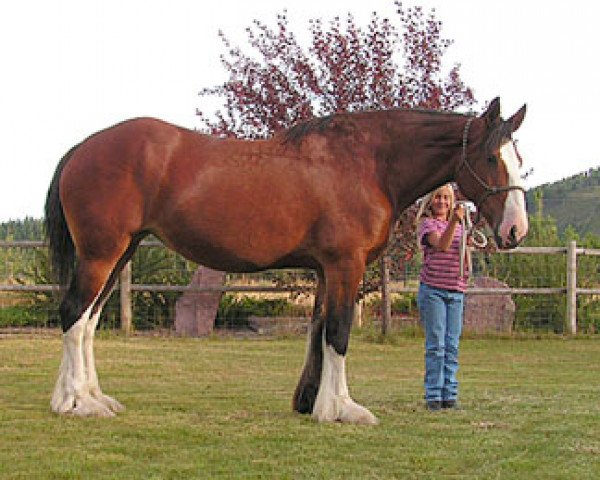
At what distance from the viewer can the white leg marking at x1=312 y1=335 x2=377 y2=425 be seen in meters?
5.27

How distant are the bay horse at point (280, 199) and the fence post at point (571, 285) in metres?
8.24

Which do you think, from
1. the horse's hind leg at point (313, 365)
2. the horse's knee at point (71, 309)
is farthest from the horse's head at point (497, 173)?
the horse's knee at point (71, 309)

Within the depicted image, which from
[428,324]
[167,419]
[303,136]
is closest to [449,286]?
[428,324]

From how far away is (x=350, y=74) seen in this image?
1208 cm

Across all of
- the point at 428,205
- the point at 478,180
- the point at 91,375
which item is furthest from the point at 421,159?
the point at 91,375

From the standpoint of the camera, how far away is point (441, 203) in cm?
604

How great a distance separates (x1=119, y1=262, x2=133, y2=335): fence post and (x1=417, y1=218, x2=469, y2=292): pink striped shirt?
7413 mm

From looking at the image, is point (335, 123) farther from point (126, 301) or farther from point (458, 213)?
point (126, 301)

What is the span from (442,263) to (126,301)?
25.2 feet

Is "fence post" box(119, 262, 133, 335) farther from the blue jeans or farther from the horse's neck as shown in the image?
the horse's neck

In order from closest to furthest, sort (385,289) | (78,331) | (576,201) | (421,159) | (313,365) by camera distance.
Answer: (78,331) < (421,159) < (313,365) < (385,289) < (576,201)

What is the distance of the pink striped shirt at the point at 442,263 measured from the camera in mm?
5957

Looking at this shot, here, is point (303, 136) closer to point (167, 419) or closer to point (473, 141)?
point (473, 141)

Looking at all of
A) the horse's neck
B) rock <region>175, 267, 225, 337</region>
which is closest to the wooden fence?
rock <region>175, 267, 225, 337</region>
